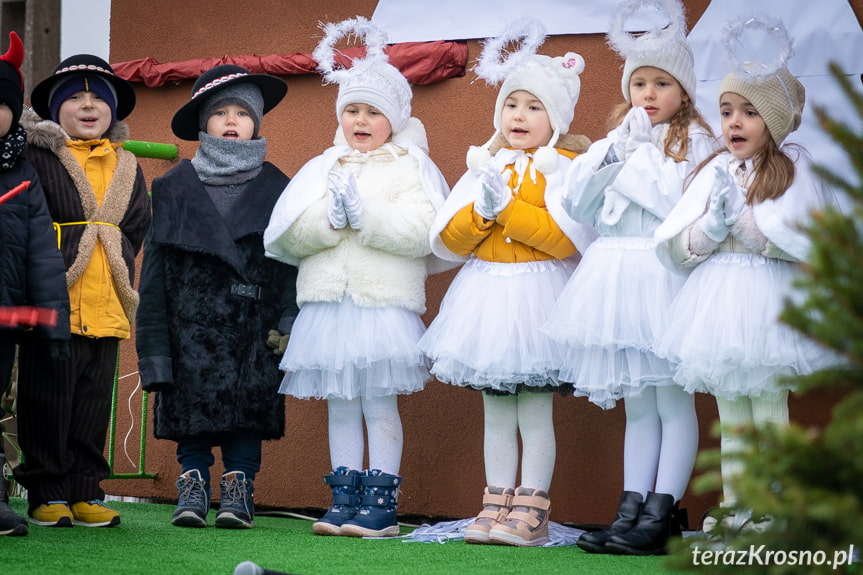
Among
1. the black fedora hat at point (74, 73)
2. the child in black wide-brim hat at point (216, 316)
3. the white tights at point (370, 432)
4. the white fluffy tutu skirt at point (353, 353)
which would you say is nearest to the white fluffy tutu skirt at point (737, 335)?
the white fluffy tutu skirt at point (353, 353)

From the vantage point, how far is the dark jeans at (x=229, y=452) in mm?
4410

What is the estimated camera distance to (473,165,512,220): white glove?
12.8 ft

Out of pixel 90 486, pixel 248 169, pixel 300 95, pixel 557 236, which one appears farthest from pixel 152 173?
pixel 557 236

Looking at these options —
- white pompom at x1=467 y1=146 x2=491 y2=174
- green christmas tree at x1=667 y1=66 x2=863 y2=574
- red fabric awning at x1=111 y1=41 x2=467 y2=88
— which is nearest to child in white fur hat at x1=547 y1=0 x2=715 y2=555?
white pompom at x1=467 y1=146 x2=491 y2=174

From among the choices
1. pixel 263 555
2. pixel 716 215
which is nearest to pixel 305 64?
pixel 716 215

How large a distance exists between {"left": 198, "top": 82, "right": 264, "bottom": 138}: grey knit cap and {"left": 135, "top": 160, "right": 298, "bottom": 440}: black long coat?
0.99 ft

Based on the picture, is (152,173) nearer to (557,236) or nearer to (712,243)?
(557,236)

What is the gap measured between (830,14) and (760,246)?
4.56 ft

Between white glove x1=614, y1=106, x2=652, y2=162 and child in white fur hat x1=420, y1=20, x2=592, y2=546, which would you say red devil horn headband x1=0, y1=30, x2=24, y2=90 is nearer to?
child in white fur hat x1=420, y1=20, x2=592, y2=546

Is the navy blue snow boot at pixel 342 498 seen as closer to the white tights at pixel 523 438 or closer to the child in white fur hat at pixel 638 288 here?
the white tights at pixel 523 438

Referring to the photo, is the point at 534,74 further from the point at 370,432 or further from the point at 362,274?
the point at 370,432

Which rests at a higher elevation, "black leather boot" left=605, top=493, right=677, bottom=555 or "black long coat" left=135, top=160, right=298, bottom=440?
"black long coat" left=135, top=160, right=298, bottom=440

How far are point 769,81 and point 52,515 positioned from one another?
298cm

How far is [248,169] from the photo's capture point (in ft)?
15.0
